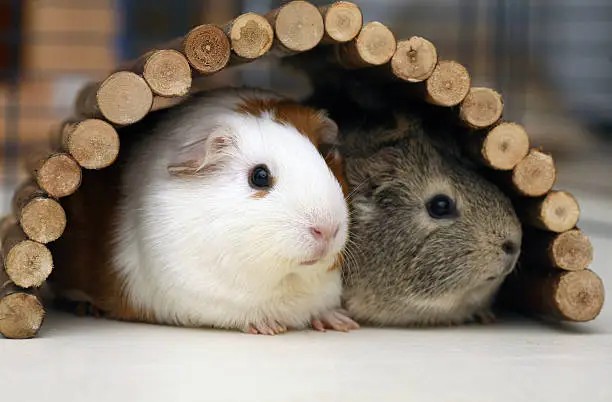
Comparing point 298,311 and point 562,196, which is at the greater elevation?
point 562,196

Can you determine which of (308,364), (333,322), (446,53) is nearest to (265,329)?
(333,322)

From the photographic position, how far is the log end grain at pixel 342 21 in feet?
5.19

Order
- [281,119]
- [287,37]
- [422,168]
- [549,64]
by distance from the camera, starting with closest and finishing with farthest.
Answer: [287,37] < [281,119] < [422,168] < [549,64]

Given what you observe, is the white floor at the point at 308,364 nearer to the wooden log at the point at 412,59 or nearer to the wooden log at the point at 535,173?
the wooden log at the point at 535,173

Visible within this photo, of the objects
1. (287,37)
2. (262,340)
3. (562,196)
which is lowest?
(262,340)

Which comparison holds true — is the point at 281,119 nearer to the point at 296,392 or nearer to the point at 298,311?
the point at 298,311

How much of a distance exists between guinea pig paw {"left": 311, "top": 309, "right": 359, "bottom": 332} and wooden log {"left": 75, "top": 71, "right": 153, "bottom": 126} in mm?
585

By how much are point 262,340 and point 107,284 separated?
1.28 ft

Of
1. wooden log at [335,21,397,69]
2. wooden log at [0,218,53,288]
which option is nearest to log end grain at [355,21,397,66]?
wooden log at [335,21,397,69]

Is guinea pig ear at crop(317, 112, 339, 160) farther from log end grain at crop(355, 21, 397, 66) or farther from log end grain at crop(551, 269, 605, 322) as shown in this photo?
log end grain at crop(551, 269, 605, 322)

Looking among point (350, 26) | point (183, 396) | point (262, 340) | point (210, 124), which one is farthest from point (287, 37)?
point (183, 396)

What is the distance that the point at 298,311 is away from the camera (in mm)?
1714

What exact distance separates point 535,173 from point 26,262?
1033 mm

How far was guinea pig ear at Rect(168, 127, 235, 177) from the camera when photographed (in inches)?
62.7
